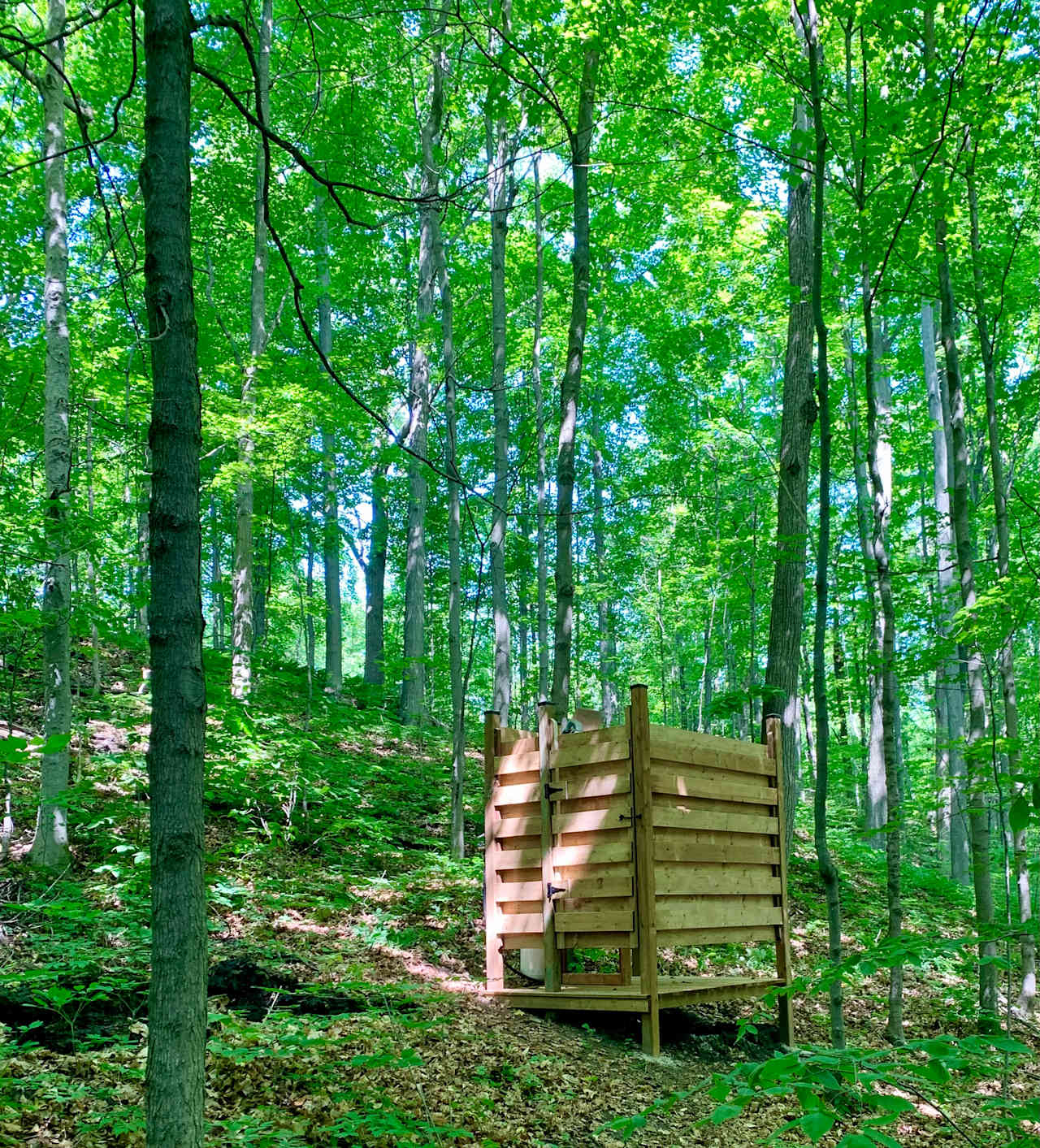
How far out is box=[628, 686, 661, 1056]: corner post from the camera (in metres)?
5.45

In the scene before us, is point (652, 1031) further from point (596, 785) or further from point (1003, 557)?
point (1003, 557)

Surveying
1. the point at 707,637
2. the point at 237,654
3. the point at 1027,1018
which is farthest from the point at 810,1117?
the point at 707,637

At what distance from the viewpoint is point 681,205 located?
13.8 meters

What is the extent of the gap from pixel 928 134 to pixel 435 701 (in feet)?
72.3

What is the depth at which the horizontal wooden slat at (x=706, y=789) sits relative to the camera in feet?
18.9

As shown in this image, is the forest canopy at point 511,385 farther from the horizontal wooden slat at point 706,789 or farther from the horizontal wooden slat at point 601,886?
the horizontal wooden slat at point 601,886

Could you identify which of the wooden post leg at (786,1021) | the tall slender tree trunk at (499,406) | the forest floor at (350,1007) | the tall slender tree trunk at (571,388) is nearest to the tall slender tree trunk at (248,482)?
the forest floor at (350,1007)

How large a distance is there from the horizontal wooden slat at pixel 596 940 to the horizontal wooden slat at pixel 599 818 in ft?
2.28

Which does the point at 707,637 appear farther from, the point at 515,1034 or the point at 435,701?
the point at 515,1034

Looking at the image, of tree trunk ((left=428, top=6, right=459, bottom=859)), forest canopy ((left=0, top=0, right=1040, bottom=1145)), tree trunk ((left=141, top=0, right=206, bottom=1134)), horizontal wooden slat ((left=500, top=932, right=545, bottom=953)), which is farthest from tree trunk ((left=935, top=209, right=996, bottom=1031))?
tree trunk ((left=141, top=0, right=206, bottom=1134))

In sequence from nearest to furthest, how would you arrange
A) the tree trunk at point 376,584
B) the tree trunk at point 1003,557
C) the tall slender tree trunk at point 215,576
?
the tree trunk at point 1003,557
the tall slender tree trunk at point 215,576
the tree trunk at point 376,584

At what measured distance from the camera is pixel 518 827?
6.25 metres

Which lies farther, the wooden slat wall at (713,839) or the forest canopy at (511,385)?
the wooden slat wall at (713,839)

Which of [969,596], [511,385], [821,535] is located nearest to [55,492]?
[821,535]
